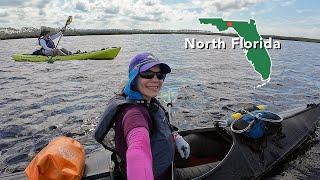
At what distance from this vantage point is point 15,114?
1220 cm

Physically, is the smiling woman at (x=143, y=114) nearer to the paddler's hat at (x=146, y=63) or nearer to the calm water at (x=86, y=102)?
the paddler's hat at (x=146, y=63)

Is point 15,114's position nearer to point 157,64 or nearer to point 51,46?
point 157,64

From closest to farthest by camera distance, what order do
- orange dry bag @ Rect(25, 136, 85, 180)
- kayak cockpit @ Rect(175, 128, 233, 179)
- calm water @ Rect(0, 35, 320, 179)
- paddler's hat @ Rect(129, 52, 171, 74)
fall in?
paddler's hat @ Rect(129, 52, 171, 74) → orange dry bag @ Rect(25, 136, 85, 180) → kayak cockpit @ Rect(175, 128, 233, 179) → calm water @ Rect(0, 35, 320, 179)

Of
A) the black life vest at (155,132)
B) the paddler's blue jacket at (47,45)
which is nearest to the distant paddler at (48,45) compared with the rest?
the paddler's blue jacket at (47,45)

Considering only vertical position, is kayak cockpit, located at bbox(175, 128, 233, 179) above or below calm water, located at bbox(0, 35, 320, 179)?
above

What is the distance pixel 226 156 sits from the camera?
5.75m

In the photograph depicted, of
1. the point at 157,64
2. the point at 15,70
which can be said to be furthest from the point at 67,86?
the point at 157,64

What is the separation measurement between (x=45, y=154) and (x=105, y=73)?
2101 cm

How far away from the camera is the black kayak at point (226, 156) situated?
515 centimetres

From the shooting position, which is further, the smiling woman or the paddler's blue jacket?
the paddler's blue jacket

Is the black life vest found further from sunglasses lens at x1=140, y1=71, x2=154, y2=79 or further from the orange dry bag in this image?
the orange dry bag

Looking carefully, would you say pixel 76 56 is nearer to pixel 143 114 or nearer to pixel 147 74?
pixel 147 74

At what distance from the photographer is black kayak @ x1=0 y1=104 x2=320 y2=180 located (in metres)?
5.15

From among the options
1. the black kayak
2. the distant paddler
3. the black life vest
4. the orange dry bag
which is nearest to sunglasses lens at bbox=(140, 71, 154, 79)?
the black life vest
